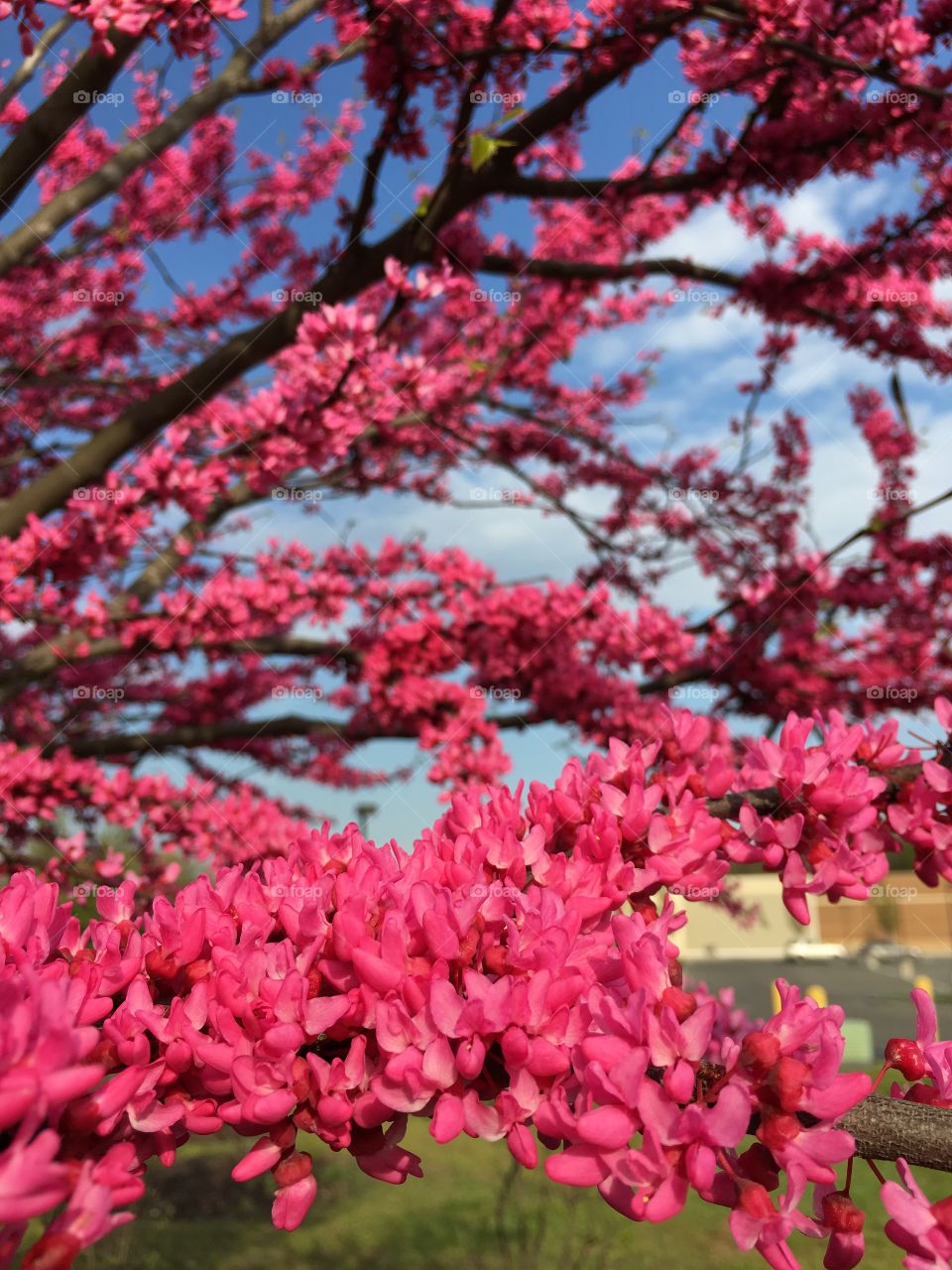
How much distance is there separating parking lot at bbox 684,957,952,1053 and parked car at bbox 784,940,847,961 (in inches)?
9.1

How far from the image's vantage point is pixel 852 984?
88.9ft

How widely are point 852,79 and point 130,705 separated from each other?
7.10 metres

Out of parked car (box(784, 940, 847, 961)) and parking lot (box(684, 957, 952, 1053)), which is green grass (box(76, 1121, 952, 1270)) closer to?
parking lot (box(684, 957, 952, 1053))

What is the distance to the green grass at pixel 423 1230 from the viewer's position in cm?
722

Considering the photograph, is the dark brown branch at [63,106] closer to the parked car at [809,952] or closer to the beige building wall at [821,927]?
the beige building wall at [821,927]

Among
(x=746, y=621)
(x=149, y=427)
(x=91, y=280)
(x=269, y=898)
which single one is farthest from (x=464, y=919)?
(x=91, y=280)

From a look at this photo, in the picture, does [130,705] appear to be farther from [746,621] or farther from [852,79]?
[852,79]

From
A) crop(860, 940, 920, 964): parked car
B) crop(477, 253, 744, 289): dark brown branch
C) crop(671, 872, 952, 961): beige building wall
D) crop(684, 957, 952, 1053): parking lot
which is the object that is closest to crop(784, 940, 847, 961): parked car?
crop(684, 957, 952, 1053): parking lot

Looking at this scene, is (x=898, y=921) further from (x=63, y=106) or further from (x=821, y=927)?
(x=63, y=106)

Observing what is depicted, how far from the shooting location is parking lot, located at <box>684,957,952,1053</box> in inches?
813

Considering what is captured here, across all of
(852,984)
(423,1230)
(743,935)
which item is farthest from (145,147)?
(743,935)

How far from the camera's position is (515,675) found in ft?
20.9

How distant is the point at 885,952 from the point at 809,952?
3646 mm

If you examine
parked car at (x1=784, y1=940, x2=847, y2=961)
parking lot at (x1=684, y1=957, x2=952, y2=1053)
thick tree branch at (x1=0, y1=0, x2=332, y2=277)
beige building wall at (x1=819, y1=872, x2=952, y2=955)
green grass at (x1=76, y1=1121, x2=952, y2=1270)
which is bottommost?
green grass at (x1=76, y1=1121, x2=952, y2=1270)
